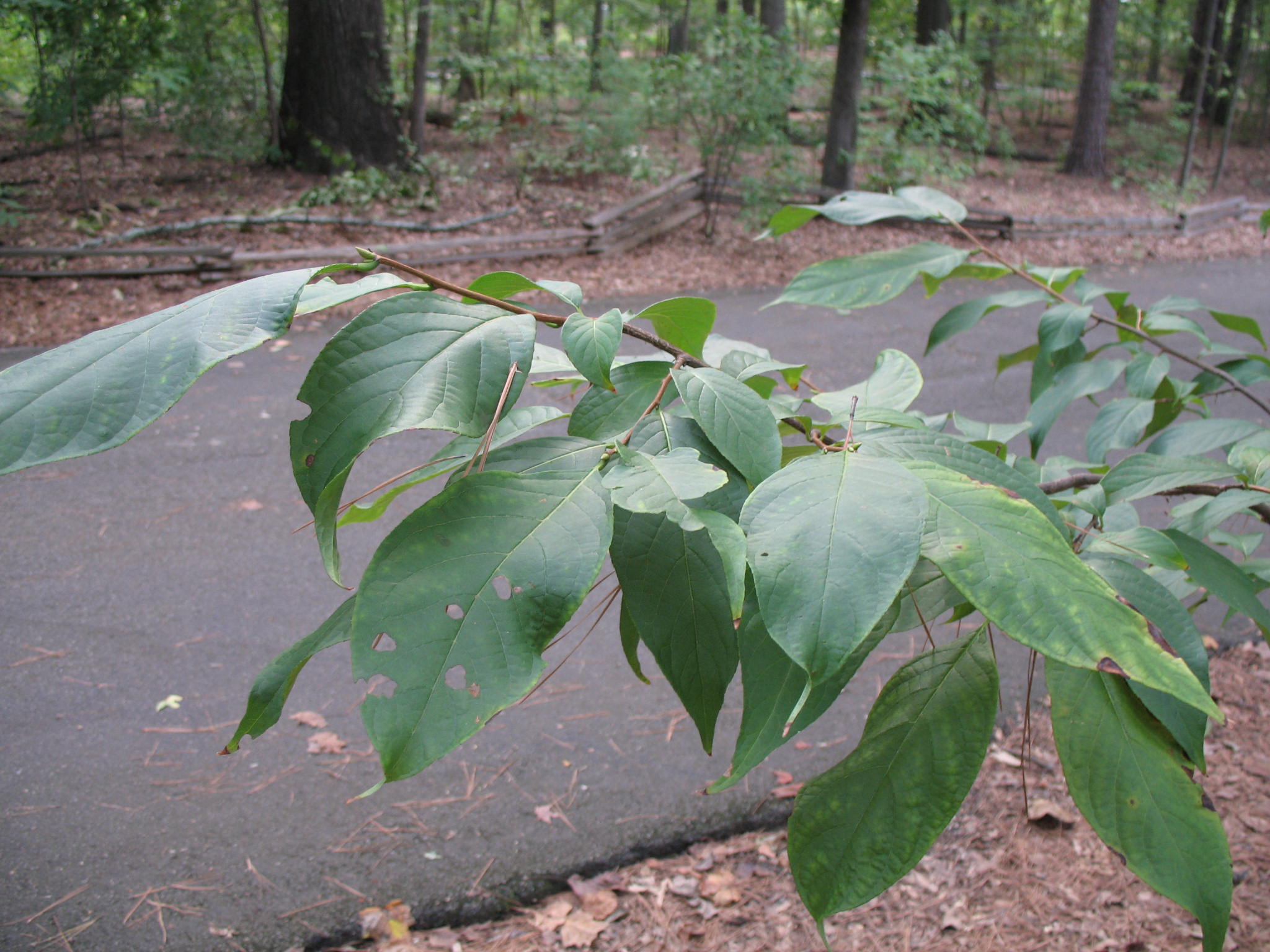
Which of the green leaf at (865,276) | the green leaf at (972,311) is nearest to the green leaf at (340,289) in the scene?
the green leaf at (865,276)

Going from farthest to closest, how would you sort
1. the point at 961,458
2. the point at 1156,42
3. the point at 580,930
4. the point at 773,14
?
1. the point at 1156,42
2. the point at 773,14
3. the point at 580,930
4. the point at 961,458

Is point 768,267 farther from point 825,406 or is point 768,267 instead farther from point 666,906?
point 825,406

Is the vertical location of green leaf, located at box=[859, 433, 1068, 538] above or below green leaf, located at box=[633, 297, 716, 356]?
below

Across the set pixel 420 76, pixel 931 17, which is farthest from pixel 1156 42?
pixel 420 76

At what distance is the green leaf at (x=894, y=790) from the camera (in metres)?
0.74

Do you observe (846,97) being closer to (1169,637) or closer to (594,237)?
(594,237)

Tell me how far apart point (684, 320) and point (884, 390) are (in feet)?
0.86

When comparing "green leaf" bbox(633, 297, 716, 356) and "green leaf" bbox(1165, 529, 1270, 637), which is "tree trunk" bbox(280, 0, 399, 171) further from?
"green leaf" bbox(1165, 529, 1270, 637)

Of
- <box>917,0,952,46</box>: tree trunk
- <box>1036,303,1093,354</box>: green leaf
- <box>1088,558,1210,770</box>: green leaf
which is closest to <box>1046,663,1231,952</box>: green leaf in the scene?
<box>1088,558,1210,770</box>: green leaf

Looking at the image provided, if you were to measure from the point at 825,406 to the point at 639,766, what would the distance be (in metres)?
2.60

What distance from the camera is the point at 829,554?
0.56 meters

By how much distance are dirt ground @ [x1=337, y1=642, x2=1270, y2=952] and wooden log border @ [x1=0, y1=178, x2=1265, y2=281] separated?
362cm

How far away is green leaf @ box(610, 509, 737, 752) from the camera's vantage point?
27.0 inches

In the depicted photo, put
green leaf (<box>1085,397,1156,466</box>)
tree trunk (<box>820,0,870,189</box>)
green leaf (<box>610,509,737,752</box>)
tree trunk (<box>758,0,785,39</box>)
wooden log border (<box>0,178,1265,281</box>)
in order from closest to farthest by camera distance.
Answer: green leaf (<box>610,509,737,752</box>) < green leaf (<box>1085,397,1156,466</box>) < wooden log border (<box>0,178,1265,281</box>) < tree trunk (<box>820,0,870,189</box>) < tree trunk (<box>758,0,785,39</box>)
